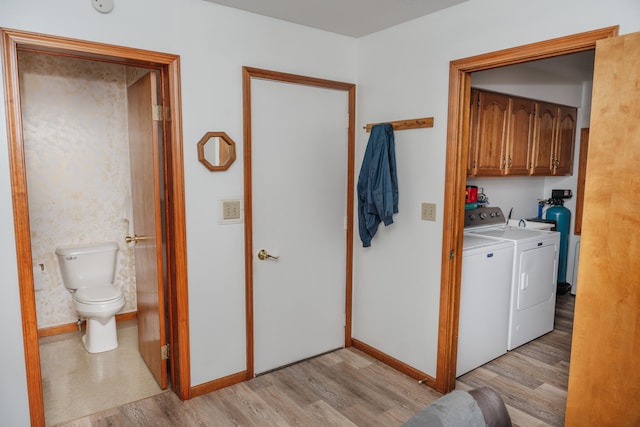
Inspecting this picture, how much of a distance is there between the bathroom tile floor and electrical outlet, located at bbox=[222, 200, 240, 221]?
4.08 ft

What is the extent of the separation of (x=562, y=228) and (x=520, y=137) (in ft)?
4.93

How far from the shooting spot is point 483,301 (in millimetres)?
3084

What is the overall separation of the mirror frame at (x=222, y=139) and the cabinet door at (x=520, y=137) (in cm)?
247

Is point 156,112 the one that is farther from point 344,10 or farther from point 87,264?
point 87,264

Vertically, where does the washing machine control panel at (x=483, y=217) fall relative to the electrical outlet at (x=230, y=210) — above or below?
below

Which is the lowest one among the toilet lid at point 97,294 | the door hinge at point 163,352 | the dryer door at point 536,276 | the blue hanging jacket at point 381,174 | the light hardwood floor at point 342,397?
the light hardwood floor at point 342,397

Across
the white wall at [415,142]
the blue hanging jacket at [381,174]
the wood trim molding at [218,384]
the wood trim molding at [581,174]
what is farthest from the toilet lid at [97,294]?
the wood trim molding at [581,174]

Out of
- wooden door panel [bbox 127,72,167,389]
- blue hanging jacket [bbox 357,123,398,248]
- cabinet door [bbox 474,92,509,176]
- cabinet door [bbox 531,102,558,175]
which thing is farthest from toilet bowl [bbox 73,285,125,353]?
cabinet door [bbox 531,102,558,175]

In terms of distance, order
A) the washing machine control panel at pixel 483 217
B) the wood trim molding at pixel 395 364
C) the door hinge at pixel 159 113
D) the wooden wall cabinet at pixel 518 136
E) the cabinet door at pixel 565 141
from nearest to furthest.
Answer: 1. the door hinge at pixel 159 113
2. the wood trim molding at pixel 395 364
3. the wooden wall cabinet at pixel 518 136
4. the washing machine control panel at pixel 483 217
5. the cabinet door at pixel 565 141

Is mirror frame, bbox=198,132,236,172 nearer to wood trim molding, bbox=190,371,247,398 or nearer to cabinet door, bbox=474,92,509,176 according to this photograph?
wood trim molding, bbox=190,371,247,398

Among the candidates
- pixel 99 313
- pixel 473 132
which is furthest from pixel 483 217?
pixel 99 313

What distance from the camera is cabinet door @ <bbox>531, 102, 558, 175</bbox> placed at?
4047mm

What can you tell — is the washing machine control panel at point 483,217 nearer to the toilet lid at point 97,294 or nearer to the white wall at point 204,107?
the white wall at point 204,107

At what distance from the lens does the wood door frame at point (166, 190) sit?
1995mm
